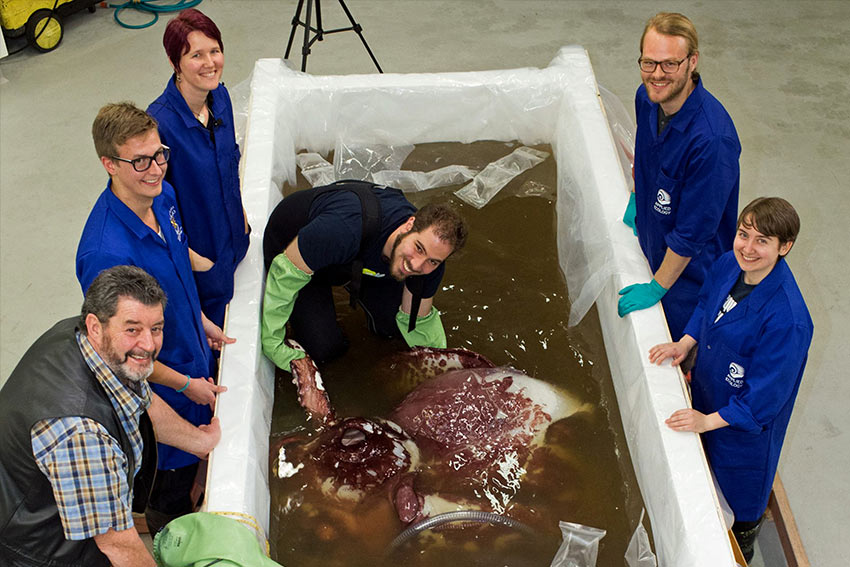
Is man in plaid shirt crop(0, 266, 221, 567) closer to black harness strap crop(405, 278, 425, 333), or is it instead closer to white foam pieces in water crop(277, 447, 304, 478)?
white foam pieces in water crop(277, 447, 304, 478)

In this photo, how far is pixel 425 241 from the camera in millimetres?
2170

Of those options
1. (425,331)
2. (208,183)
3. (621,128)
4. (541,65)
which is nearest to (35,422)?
(208,183)

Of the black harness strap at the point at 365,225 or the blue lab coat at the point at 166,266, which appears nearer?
the blue lab coat at the point at 166,266

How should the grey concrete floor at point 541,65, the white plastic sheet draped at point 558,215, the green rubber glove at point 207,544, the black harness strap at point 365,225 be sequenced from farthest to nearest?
the grey concrete floor at point 541,65, the black harness strap at point 365,225, the white plastic sheet draped at point 558,215, the green rubber glove at point 207,544

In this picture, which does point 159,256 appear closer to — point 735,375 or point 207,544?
point 207,544

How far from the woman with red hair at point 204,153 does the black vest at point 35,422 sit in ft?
2.19

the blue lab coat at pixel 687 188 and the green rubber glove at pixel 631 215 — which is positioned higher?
the blue lab coat at pixel 687 188

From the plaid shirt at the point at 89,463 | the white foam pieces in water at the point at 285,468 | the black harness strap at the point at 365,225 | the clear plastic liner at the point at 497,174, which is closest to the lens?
the plaid shirt at the point at 89,463

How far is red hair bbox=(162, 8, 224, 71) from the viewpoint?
211 centimetres

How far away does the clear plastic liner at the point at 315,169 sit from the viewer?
315cm

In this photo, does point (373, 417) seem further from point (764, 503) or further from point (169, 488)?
point (764, 503)

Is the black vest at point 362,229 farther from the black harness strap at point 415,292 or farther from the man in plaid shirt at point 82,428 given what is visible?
the man in plaid shirt at point 82,428

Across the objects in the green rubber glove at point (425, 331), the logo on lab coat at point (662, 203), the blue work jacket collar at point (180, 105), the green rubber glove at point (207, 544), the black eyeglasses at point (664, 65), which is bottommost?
the green rubber glove at point (425, 331)

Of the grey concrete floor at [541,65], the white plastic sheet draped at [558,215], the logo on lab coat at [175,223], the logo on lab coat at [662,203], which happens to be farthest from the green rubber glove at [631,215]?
the logo on lab coat at [175,223]
